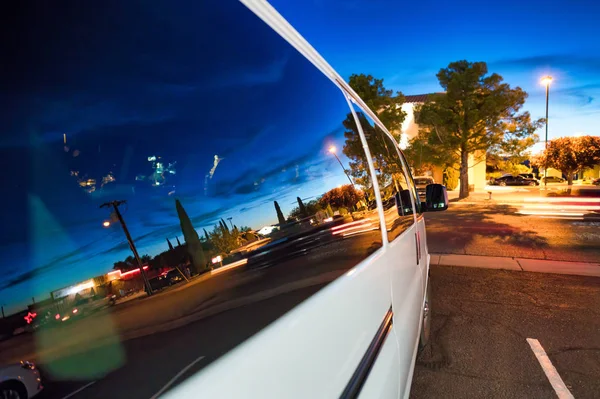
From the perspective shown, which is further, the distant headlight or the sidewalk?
the sidewalk

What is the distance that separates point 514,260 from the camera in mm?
7715

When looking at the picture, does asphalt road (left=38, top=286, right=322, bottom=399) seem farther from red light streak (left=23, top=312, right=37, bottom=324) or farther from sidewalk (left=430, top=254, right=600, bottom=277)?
sidewalk (left=430, top=254, right=600, bottom=277)

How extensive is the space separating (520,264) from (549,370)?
184 inches

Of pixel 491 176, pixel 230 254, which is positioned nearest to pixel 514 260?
pixel 230 254

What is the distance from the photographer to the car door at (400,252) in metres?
1.81

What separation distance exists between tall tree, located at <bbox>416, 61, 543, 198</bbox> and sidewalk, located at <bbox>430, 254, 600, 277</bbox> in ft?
48.7

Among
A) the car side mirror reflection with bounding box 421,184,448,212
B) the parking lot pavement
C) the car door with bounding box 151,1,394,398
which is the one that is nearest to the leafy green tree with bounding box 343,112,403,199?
the car door with bounding box 151,1,394,398

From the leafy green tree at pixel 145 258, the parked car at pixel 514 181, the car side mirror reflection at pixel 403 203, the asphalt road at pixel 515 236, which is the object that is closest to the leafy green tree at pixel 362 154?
the car side mirror reflection at pixel 403 203

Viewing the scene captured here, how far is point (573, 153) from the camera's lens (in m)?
27.4

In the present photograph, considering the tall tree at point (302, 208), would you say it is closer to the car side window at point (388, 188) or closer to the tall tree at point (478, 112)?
the car side window at point (388, 188)

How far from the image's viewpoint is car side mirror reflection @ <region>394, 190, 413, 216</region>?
2.29 metres

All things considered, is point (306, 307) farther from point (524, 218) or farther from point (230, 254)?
point (524, 218)

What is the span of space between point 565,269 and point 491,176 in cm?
4134

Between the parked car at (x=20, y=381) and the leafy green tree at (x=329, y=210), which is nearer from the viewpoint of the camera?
the parked car at (x=20, y=381)
